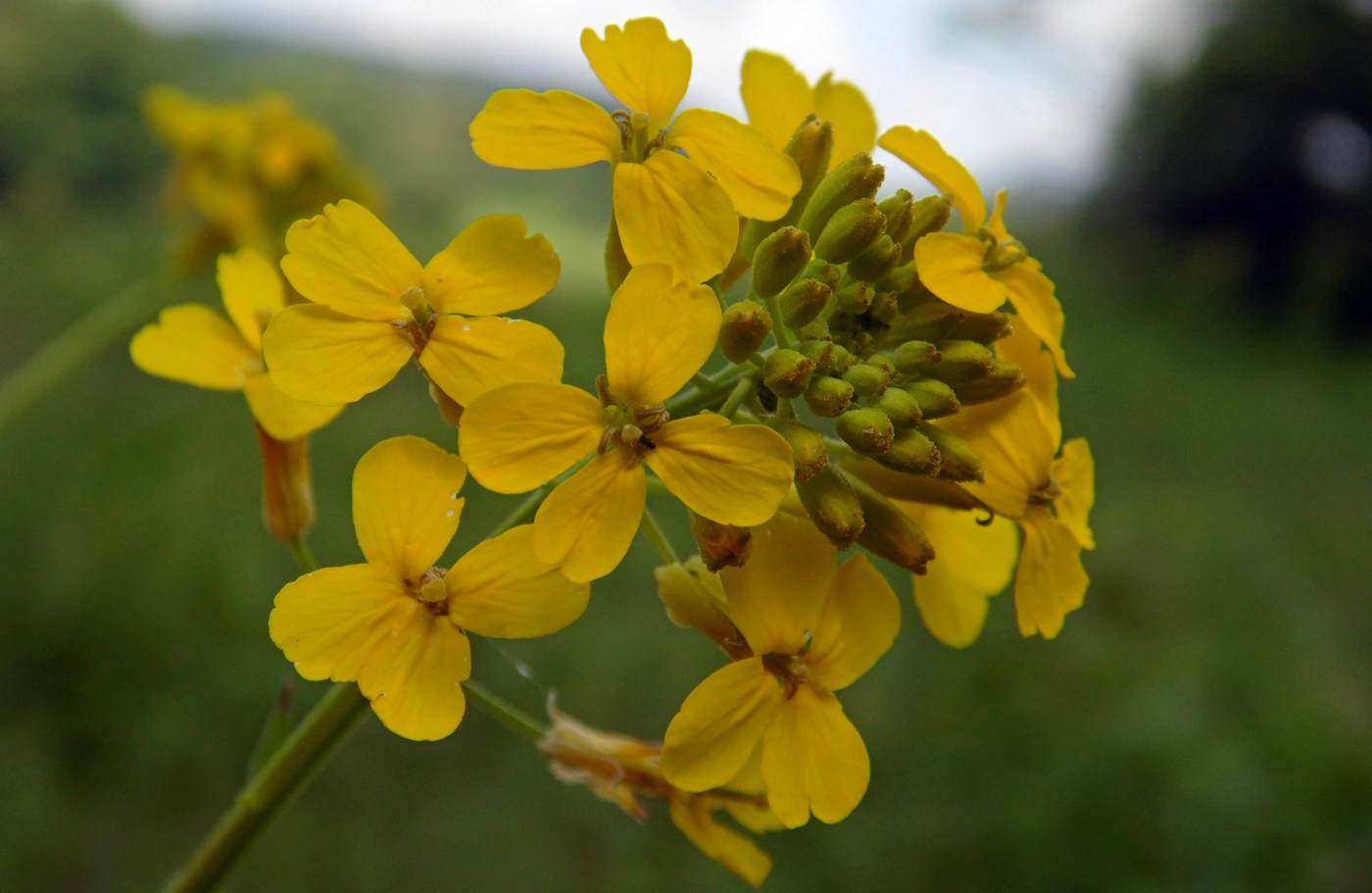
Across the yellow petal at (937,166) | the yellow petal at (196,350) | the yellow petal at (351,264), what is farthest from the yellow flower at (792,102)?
the yellow petal at (196,350)

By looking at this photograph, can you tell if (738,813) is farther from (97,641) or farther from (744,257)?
(97,641)

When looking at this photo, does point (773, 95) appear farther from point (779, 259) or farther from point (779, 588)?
point (779, 588)

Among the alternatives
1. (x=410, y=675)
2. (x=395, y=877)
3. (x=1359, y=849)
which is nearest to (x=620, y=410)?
(x=410, y=675)

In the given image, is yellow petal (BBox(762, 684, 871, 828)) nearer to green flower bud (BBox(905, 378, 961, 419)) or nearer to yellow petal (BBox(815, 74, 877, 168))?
green flower bud (BBox(905, 378, 961, 419))

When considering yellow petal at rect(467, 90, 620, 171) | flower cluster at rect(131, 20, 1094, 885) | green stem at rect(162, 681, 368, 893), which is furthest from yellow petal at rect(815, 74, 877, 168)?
green stem at rect(162, 681, 368, 893)

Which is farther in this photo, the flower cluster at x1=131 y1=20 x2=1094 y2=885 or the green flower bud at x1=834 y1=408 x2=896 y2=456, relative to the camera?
the green flower bud at x1=834 y1=408 x2=896 y2=456

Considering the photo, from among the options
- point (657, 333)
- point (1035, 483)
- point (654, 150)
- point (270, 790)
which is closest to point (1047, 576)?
point (1035, 483)
